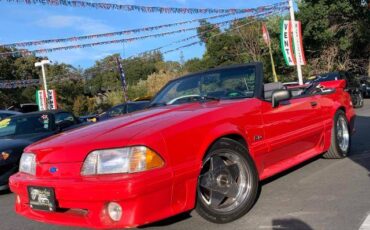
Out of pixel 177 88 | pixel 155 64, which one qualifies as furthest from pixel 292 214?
pixel 155 64

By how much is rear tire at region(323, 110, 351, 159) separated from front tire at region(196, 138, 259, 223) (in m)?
2.65

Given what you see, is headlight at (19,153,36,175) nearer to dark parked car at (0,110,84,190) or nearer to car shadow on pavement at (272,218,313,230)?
car shadow on pavement at (272,218,313,230)

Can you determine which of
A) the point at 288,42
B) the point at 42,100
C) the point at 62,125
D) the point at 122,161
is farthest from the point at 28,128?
the point at 42,100

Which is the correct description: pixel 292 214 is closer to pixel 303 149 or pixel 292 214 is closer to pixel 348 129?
pixel 303 149

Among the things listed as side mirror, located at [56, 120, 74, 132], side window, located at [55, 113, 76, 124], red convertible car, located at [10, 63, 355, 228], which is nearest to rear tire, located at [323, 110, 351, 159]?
→ red convertible car, located at [10, 63, 355, 228]

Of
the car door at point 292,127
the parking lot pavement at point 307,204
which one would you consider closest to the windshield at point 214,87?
the car door at point 292,127

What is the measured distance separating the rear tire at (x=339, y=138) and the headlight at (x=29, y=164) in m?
4.40

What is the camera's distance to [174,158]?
405 cm

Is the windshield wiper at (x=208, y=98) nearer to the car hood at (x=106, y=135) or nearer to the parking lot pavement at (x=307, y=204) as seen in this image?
the car hood at (x=106, y=135)

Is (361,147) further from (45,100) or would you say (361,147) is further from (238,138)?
(45,100)

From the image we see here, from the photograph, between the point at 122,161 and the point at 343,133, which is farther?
the point at 343,133

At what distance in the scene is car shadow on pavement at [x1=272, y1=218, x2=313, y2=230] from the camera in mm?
4266

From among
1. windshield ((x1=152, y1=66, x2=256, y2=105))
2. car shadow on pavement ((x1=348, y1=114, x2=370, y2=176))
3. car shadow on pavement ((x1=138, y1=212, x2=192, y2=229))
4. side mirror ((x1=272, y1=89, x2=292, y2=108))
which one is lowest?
car shadow on pavement ((x1=348, y1=114, x2=370, y2=176))

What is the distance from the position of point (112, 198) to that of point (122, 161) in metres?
0.31
